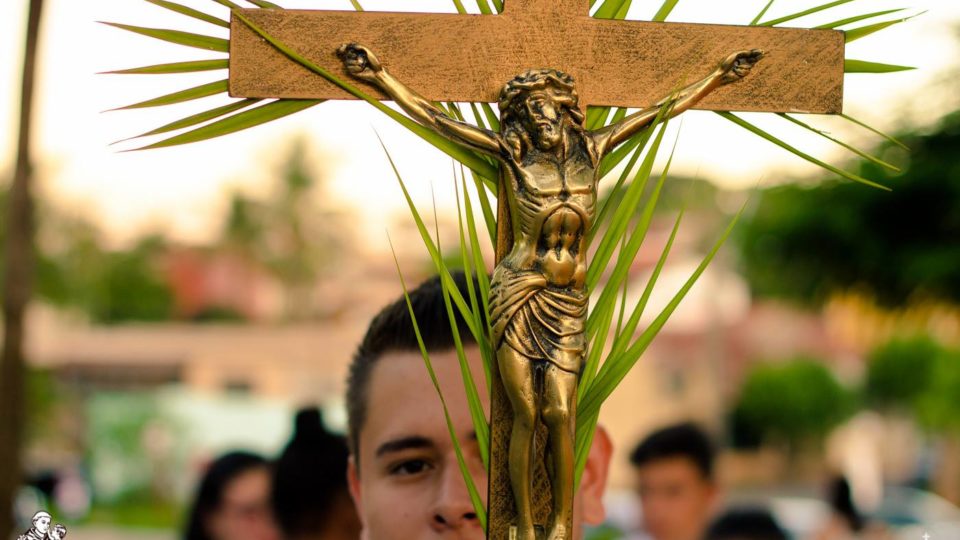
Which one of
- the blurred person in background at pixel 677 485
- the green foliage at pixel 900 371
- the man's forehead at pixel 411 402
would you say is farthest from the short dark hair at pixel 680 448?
the green foliage at pixel 900 371

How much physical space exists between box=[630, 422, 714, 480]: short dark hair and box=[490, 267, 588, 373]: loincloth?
3.37 m

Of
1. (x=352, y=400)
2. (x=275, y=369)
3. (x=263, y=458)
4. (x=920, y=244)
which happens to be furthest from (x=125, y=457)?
(x=352, y=400)

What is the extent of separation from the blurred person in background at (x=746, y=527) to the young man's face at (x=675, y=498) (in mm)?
90

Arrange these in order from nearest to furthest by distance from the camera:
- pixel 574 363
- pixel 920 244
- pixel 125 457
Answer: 1. pixel 574 363
2. pixel 920 244
3. pixel 125 457

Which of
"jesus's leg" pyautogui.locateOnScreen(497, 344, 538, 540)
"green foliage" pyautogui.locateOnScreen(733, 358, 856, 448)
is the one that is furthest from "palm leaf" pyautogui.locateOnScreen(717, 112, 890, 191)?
"green foliage" pyautogui.locateOnScreen(733, 358, 856, 448)

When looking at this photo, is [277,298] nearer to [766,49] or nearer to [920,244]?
[920,244]

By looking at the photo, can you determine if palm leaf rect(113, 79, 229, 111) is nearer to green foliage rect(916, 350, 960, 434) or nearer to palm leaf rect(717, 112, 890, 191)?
palm leaf rect(717, 112, 890, 191)

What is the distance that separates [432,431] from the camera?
8.84 feet

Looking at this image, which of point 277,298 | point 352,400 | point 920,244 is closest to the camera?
point 352,400

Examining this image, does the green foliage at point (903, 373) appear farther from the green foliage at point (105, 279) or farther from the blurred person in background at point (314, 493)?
the blurred person in background at point (314, 493)

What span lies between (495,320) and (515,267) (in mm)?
94

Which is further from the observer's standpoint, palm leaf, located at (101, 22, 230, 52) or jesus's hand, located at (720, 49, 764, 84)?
jesus's hand, located at (720, 49, 764, 84)

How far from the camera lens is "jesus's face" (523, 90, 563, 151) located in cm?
236

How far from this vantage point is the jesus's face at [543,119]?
2.36 m
